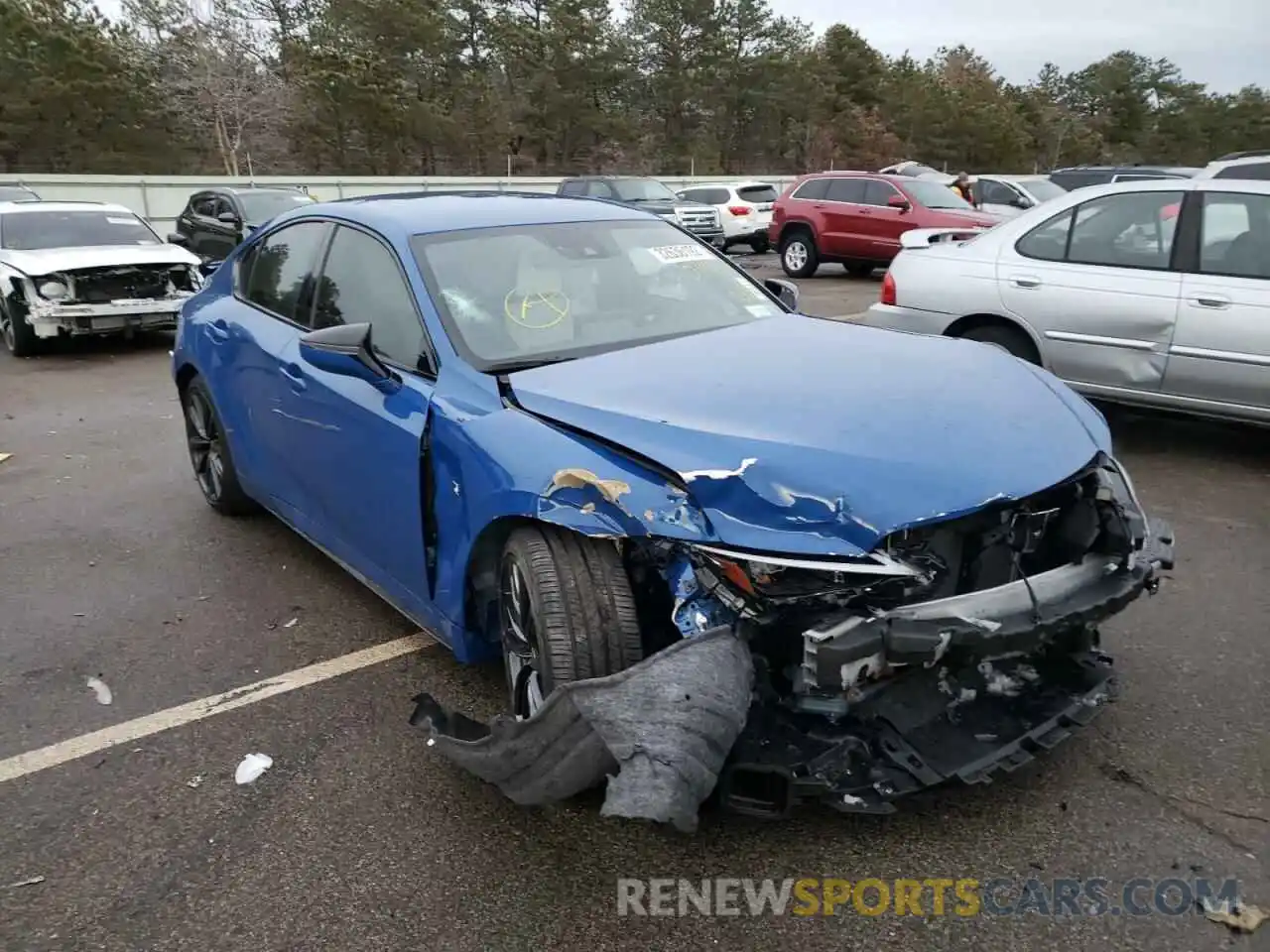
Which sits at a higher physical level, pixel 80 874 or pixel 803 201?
pixel 803 201

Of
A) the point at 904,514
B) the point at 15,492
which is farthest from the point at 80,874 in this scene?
the point at 15,492

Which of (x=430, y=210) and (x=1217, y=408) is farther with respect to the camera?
Result: (x=1217, y=408)

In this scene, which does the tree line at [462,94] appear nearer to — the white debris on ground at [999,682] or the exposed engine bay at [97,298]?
the exposed engine bay at [97,298]

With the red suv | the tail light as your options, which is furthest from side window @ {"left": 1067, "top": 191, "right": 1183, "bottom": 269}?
the red suv

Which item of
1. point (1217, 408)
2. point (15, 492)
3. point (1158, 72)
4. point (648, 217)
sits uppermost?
point (1158, 72)

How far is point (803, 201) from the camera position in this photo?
16547mm

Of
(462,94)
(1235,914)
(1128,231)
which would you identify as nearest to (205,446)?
(1235,914)

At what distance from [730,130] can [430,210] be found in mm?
49449

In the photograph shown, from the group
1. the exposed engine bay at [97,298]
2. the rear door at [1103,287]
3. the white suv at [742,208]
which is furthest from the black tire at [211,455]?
the white suv at [742,208]

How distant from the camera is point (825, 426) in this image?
8.79 feet

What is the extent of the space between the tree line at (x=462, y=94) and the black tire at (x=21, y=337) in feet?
83.6

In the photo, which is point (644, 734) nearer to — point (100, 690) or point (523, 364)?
point (523, 364)

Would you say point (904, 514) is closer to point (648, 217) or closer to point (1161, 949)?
point (1161, 949)

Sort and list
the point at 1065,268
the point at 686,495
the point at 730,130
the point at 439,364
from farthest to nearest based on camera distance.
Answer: the point at 730,130
the point at 1065,268
the point at 439,364
the point at 686,495
